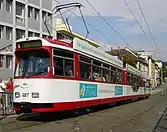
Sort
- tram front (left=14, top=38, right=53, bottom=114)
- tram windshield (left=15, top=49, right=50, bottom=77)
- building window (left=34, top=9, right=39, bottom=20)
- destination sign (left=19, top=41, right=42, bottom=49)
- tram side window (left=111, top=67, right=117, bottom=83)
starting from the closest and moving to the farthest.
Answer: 1. tram front (left=14, top=38, right=53, bottom=114)
2. tram windshield (left=15, top=49, right=50, bottom=77)
3. destination sign (left=19, top=41, right=42, bottom=49)
4. tram side window (left=111, top=67, right=117, bottom=83)
5. building window (left=34, top=9, right=39, bottom=20)

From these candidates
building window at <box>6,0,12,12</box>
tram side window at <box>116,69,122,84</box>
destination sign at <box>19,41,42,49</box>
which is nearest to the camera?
destination sign at <box>19,41,42,49</box>

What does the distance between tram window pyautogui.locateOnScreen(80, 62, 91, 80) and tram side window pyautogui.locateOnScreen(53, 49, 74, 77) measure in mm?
1043

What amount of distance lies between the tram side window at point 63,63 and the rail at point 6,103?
184 inches

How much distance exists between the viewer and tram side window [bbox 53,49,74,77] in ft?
49.1

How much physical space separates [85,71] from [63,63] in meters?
2.52

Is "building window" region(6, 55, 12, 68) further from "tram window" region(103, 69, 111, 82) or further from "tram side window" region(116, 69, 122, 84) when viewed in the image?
"tram window" region(103, 69, 111, 82)

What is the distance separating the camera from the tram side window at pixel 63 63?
589 inches

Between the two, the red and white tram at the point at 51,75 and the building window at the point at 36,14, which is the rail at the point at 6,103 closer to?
the red and white tram at the point at 51,75

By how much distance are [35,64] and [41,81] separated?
82 centimetres

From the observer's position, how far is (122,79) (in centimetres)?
2784

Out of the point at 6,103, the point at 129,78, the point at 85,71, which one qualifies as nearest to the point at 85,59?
the point at 85,71

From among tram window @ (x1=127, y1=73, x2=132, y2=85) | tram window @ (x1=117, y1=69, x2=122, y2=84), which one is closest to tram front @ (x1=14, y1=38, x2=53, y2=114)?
tram window @ (x1=117, y1=69, x2=122, y2=84)

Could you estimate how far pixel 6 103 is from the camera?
63.6 ft

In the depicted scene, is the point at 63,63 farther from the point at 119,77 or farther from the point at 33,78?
the point at 119,77
